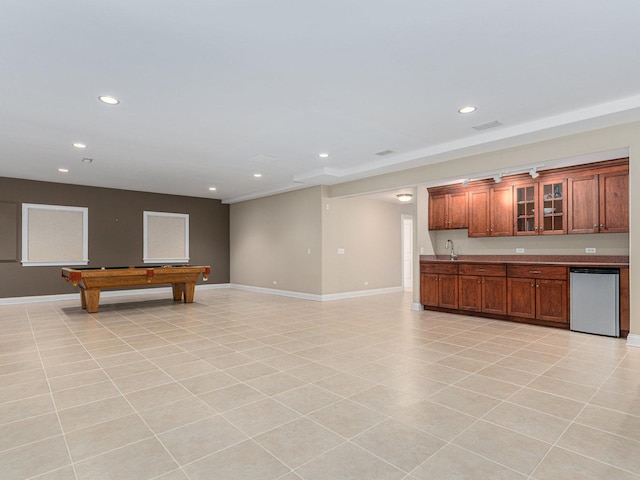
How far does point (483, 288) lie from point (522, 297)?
1.99ft

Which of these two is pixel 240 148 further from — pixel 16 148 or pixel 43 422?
pixel 43 422

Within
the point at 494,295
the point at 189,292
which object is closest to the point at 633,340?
the point at 494,295

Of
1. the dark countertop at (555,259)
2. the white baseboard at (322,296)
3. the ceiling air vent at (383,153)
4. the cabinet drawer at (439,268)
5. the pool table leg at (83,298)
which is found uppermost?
the ceiling air vent at (383,153)

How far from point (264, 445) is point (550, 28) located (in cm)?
341

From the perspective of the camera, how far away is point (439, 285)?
657 cm

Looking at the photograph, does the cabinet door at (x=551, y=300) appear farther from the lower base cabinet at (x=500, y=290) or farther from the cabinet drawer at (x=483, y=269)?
the cabinet drawer at (x=483, y=269)

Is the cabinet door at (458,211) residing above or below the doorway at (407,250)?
above

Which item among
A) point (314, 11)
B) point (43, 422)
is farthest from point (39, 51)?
point (43, 422)

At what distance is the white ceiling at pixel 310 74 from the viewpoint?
2.47 metres

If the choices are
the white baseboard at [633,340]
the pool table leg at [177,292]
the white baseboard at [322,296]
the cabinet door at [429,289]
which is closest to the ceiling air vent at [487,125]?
the cabinet door at [429,289]

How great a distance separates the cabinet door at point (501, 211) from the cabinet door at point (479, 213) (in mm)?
91

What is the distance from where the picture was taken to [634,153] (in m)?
4.23

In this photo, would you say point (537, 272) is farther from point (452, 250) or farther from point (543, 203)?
point (452, 250)

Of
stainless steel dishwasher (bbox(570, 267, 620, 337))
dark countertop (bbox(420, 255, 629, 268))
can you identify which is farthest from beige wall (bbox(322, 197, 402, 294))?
stainless steel dishwasher (bbox(570, 267, 620, 337))
